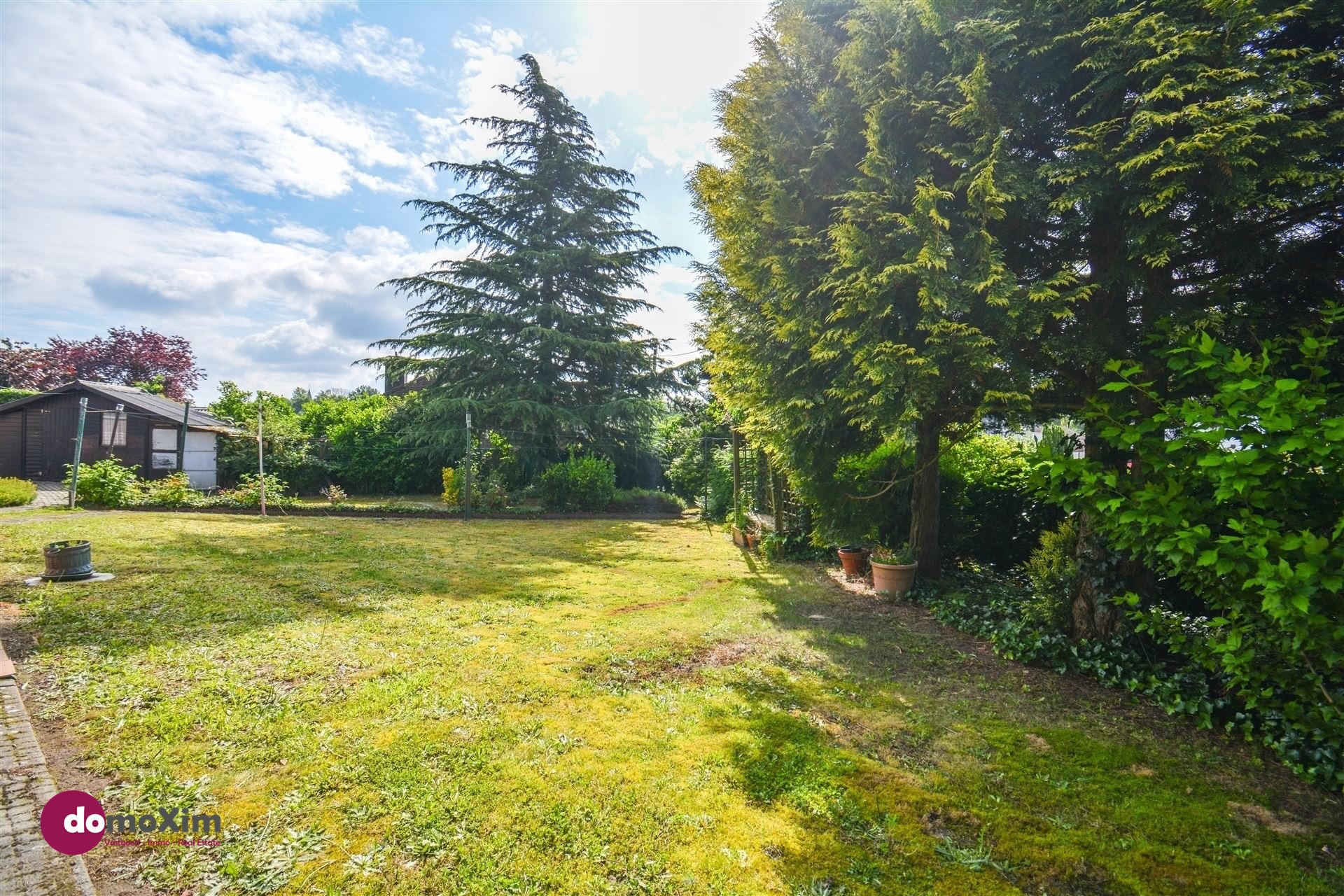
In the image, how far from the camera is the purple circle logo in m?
2.11

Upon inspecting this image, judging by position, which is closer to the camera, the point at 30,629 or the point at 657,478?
the point at 30,629

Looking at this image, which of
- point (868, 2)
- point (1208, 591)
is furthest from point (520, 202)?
point (1208, 591)

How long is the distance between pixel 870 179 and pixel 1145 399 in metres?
2.89

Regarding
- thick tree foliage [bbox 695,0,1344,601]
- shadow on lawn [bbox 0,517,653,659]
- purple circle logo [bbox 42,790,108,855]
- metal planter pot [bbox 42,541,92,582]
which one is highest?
thick tree foliage [bbox 695,0,1344,601]

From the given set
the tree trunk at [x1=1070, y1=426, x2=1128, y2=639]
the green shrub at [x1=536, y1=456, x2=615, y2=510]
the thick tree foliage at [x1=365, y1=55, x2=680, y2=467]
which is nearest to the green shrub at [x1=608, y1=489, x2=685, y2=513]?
the green shrub at [x1=536, y1=456, x2=615, y2=510]

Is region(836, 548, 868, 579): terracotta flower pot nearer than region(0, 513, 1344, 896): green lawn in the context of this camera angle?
No

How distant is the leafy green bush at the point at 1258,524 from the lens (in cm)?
223

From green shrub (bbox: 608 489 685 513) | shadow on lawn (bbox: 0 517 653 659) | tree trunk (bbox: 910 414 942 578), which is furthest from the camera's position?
green shrub (bbox: 608 489 685 513)

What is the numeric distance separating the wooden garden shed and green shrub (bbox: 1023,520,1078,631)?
70.8ft

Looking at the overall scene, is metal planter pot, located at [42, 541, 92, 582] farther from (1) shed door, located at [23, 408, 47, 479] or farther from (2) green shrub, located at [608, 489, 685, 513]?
(1) shed door, located at [23, 408, 47, 479]

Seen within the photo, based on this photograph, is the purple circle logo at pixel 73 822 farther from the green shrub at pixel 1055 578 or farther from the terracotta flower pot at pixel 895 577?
the terracotta flower pot at pixel 895 577

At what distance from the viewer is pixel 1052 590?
450 centimetres

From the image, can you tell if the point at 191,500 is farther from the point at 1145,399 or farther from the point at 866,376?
the point at 1145,399

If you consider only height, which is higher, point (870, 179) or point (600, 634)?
point (870, 179)
